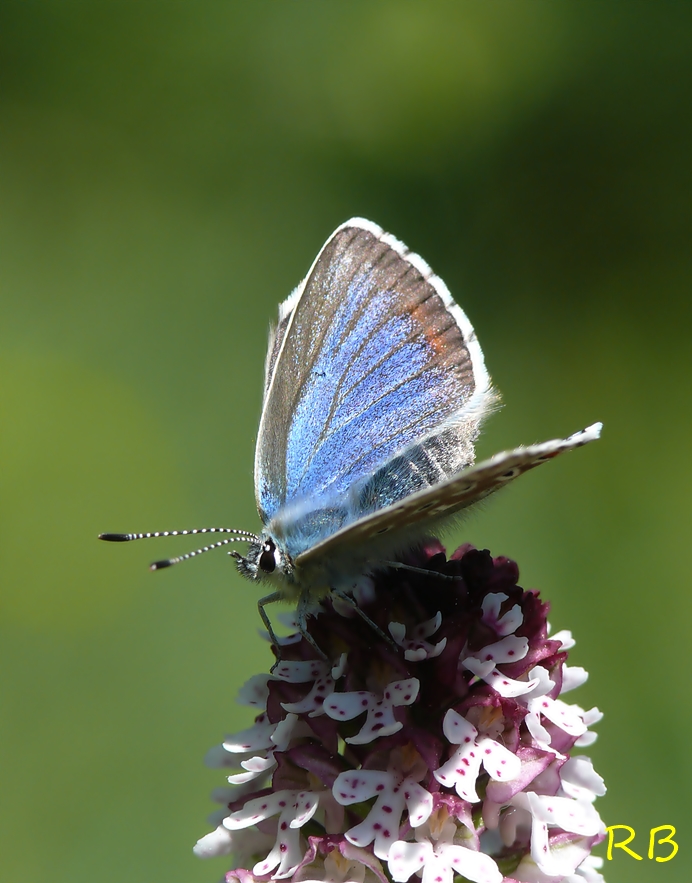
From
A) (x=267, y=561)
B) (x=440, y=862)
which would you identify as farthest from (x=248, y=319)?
(x=440, y=862)

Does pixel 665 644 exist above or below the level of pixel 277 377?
below

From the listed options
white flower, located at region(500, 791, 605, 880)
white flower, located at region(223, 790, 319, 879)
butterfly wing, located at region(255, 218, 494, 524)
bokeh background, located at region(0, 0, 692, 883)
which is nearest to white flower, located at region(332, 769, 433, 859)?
white flower, located at region(223, 790, 319, 879)

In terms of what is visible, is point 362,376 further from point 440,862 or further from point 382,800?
point 440,862

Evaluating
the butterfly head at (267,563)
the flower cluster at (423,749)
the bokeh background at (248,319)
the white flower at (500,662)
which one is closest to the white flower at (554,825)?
the flower cluster at (423,749)

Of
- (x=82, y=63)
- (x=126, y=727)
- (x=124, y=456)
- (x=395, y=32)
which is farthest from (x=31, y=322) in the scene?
(x=395, y=32)

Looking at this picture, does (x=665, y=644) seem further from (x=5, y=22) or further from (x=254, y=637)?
(x=5, y=22)

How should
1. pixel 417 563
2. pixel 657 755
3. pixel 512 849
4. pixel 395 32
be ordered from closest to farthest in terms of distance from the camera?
pixel 512 849 → pixel 417 563 → pixel 657 755 → pixel 395 32
